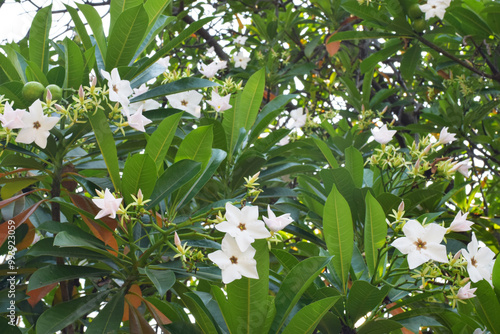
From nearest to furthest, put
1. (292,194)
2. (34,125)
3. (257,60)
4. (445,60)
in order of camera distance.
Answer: (34,125) < (292,194) < (445,60) < (257,60)

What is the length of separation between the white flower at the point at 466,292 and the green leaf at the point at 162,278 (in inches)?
26.7

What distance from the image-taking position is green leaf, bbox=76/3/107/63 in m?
1.41

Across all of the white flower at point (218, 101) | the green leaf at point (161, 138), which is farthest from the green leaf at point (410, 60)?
the green leaf at point (161, 138)

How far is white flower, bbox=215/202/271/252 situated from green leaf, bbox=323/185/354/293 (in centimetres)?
24

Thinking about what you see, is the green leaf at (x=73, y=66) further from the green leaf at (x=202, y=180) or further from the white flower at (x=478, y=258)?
the white flower at (x=478, y=258)

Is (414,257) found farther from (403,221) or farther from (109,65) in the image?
(109,65)

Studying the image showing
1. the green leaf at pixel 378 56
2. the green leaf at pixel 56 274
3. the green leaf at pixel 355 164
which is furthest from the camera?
the green leaf at pixel 378 56

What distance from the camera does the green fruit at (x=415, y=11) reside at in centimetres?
234

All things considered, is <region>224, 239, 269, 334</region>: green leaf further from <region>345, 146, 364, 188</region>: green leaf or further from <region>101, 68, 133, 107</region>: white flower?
<region>345, 146, 364, 188</region>: green leaf

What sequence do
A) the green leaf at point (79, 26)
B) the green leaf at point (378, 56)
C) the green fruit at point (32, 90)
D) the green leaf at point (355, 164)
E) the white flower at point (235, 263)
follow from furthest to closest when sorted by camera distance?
1. the green leaf at point (378, 56)
2. the green leaf at point (355, 164)
3. the green leaf at point (79, 26)
4. the green fruit at point (32, 90)
5. the white flower at point (235, 263)

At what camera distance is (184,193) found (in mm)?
1311

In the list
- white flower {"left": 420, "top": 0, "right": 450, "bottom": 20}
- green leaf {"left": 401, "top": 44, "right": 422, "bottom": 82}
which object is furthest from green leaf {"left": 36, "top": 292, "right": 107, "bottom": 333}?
green leaf {"left": 401, "top": 44, "right": 422, "bottom": 82}

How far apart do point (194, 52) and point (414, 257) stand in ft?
10.5

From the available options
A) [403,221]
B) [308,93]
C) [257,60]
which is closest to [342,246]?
[403,221]
